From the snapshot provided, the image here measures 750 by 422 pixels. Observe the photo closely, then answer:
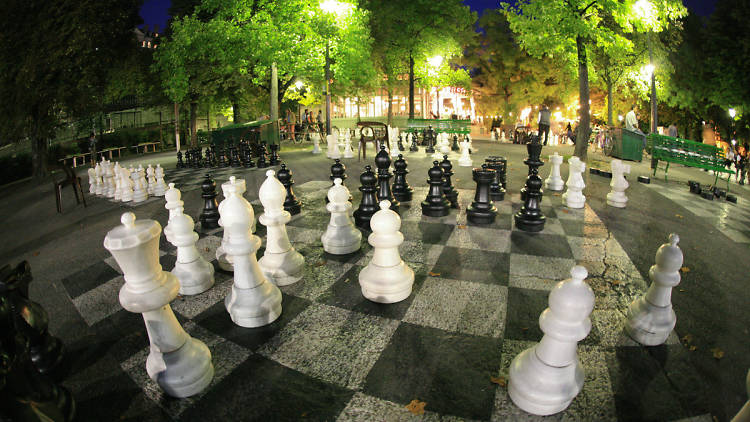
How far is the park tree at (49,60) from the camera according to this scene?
1143cm

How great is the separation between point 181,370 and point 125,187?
6.53m

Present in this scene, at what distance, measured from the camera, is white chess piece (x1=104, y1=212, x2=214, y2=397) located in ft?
6.29

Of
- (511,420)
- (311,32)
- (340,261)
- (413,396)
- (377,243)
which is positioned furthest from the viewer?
(311,32)

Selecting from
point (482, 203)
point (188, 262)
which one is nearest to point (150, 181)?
point (188, 262)

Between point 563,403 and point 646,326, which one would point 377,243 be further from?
point 646,326

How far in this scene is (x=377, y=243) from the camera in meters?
2.91

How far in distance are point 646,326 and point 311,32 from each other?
14.4 metres

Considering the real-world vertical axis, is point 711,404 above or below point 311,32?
below

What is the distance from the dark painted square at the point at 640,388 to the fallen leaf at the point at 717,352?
40 cm

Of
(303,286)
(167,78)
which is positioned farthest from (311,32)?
(303,286)

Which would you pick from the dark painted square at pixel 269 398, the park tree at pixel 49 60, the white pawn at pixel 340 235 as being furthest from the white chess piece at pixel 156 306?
the park tree at pixel 49 60

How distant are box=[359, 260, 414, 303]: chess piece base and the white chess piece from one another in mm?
1256

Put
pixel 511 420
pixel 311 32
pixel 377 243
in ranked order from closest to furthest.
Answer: pixel 511 420 < pixel 377 243 < pixel 311 32

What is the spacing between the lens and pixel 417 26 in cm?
2055
